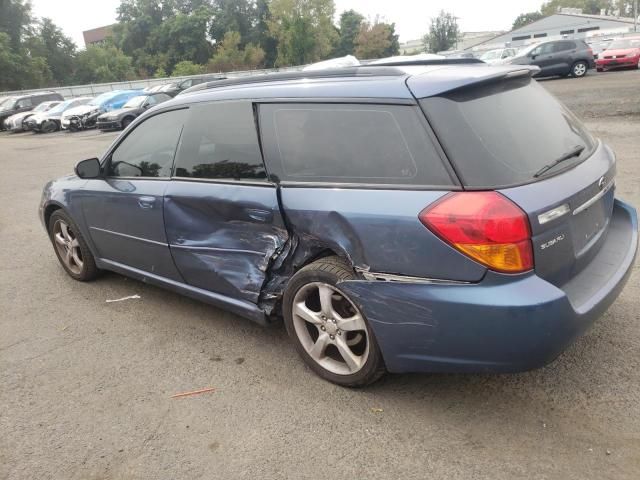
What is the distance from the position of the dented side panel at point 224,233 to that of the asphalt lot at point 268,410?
483 mm

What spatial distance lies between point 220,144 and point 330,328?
1.36 m

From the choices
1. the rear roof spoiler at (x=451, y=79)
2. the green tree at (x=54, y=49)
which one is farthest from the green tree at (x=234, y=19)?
the rear roof spoiler at (x=451, y=79)

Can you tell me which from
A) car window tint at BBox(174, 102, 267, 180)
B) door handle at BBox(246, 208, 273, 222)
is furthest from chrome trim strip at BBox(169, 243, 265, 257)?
car window tint at BBox(174, 102, 267, 180)

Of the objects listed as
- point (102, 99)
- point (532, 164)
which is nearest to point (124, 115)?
point (102, 99)

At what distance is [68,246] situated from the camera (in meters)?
4.92

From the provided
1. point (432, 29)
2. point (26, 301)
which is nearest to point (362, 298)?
point (26, 301)

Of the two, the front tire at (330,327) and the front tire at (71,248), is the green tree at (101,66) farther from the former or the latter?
the front tire at (330,327)

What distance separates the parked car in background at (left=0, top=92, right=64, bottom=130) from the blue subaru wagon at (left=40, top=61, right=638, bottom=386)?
3055 cm

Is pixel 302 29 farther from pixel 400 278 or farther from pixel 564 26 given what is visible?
pixel 400 278

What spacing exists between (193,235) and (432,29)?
83856 millimetres

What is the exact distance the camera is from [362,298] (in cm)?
270

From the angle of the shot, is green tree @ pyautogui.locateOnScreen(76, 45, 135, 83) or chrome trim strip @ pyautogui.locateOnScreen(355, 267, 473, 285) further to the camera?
green tree @ pyautogui.locateOnScreen(76, 45, 135, 83)

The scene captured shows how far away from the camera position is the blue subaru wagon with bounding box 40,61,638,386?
238cm

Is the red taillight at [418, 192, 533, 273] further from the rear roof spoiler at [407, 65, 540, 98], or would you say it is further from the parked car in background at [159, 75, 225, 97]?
the parked car in background at [159, 75, 225, 97]
